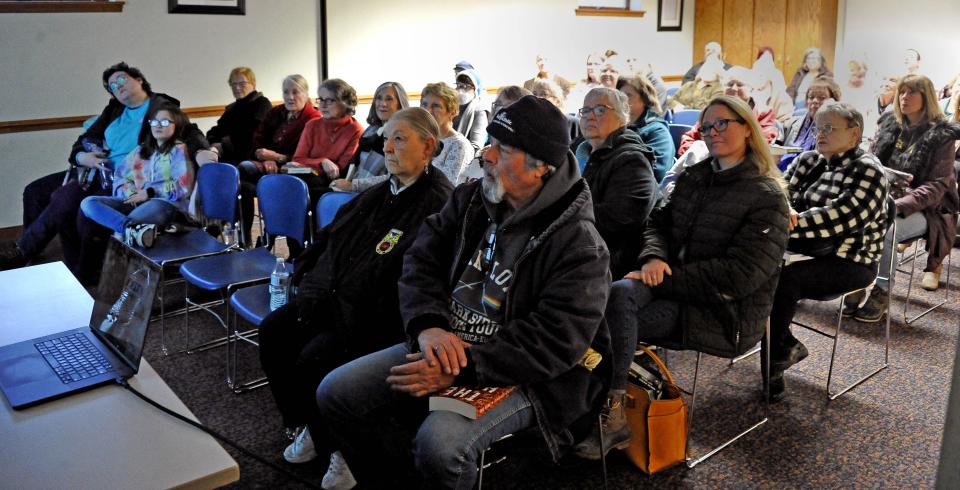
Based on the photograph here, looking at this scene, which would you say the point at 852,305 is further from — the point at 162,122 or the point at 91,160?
the point at 91,160

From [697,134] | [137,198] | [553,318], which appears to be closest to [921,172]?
[697,134]

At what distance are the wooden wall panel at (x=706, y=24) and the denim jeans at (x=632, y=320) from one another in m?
6.73

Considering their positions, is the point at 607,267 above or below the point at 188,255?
above

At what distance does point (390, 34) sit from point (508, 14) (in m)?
1.37

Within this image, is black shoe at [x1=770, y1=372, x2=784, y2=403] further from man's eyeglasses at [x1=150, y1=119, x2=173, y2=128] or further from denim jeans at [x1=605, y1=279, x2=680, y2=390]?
man's eyeglasses at [x1=150, y1=119, x2=173, y2=128]

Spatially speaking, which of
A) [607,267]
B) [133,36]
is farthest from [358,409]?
[133,36]

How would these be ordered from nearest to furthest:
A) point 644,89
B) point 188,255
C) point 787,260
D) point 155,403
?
point 155,403 → point 787,260 → point 188,255 → point 644,89

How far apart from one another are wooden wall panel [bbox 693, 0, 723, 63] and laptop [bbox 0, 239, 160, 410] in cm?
786

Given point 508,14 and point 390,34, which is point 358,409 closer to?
point 390,34

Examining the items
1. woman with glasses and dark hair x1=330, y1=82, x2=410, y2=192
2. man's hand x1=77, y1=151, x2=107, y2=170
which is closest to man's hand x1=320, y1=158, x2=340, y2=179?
woman with glasses and dark hair x1=330, y1=82, x2=410, y2=192

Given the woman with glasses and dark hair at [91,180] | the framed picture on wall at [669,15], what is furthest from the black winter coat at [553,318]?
the framed picture on wall at [669,15]

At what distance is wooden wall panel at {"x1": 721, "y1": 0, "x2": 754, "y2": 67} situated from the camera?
8.00m

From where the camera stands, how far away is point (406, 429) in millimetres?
2064

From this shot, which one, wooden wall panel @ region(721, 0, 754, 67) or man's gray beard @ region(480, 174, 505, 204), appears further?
wooden wall panel @ region(721, 0, 754, 67)
